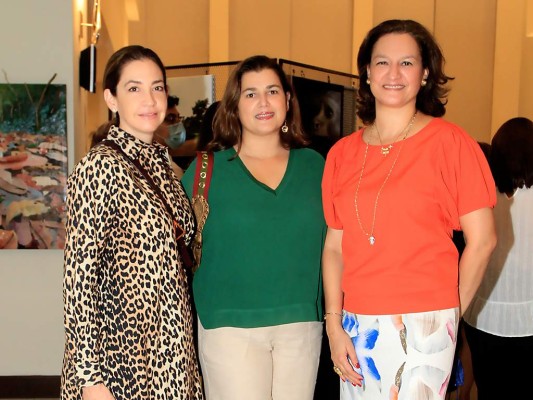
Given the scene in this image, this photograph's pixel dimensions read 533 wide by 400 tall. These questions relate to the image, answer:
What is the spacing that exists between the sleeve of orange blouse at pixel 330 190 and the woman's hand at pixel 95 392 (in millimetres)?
930

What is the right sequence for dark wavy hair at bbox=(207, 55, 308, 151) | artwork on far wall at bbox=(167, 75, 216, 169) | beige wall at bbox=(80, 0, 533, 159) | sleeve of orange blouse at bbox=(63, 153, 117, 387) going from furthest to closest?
beige wall at bbox=(80, 0, 533, 159) < artwork on far wall at bbox=(167, 75, 216, 169) < dark wavy hair at bbox=(207, 55, 308, 151) < sleeve of orange blouse at bbox=(63, 153, 117, 387)

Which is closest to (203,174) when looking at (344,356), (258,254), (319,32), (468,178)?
(258,254)

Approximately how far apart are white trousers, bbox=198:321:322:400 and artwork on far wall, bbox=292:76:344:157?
7.67 ft

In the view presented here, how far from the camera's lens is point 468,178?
188 centimetres

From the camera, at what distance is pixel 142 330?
192cm

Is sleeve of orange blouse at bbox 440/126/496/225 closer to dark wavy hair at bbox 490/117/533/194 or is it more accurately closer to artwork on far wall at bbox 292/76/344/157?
dark wavy hair at bbox 490/117/533/194

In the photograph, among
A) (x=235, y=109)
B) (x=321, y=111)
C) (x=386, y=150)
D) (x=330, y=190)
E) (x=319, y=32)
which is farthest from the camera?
(x=319, y=32)

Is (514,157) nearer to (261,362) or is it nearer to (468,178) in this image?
(468,178)

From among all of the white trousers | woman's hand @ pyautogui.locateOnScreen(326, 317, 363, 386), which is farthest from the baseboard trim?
woman's hand @ pyautogui.locateOnScreen(326, 317, 363, 386)

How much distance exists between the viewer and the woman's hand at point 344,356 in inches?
79.6

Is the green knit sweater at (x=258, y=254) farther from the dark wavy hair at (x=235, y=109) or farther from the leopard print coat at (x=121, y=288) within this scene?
the leopard print coat at (x=121, y=288)

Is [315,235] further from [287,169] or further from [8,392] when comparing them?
[8,392]

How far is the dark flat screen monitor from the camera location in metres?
4.46

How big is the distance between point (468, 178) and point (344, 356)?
2.29ft
